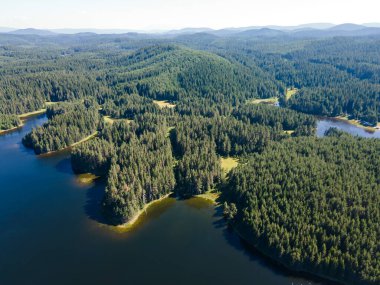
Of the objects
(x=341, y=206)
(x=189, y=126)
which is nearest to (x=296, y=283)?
(x=341, y=206)

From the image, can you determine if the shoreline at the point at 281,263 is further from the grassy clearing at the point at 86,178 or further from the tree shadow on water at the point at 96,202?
the grassy clearing at the point at 86,178

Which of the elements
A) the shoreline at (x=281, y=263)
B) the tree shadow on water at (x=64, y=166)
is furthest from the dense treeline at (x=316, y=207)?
the tree shadow on water at (x=64, y=166)

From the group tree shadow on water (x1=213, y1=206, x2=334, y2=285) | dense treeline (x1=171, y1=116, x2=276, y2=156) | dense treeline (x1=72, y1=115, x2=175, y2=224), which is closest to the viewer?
tree shadow on water (x1=213, y1=206, x2=334, y2=285)

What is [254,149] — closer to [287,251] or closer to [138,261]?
[287,251]

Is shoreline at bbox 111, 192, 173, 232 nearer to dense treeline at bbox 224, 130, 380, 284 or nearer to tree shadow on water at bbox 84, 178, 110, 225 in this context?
tree shadow on water at bbox 84, 178, 110, 225

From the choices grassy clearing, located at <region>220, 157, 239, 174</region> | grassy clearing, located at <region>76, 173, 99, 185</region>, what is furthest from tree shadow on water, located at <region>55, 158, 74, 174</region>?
grassy clearing, located at <region>220, 157, 239, 174</region>

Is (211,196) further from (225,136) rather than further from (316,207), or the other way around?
(225,136)

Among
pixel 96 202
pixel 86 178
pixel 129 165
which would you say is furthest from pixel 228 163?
pixel 86 178
